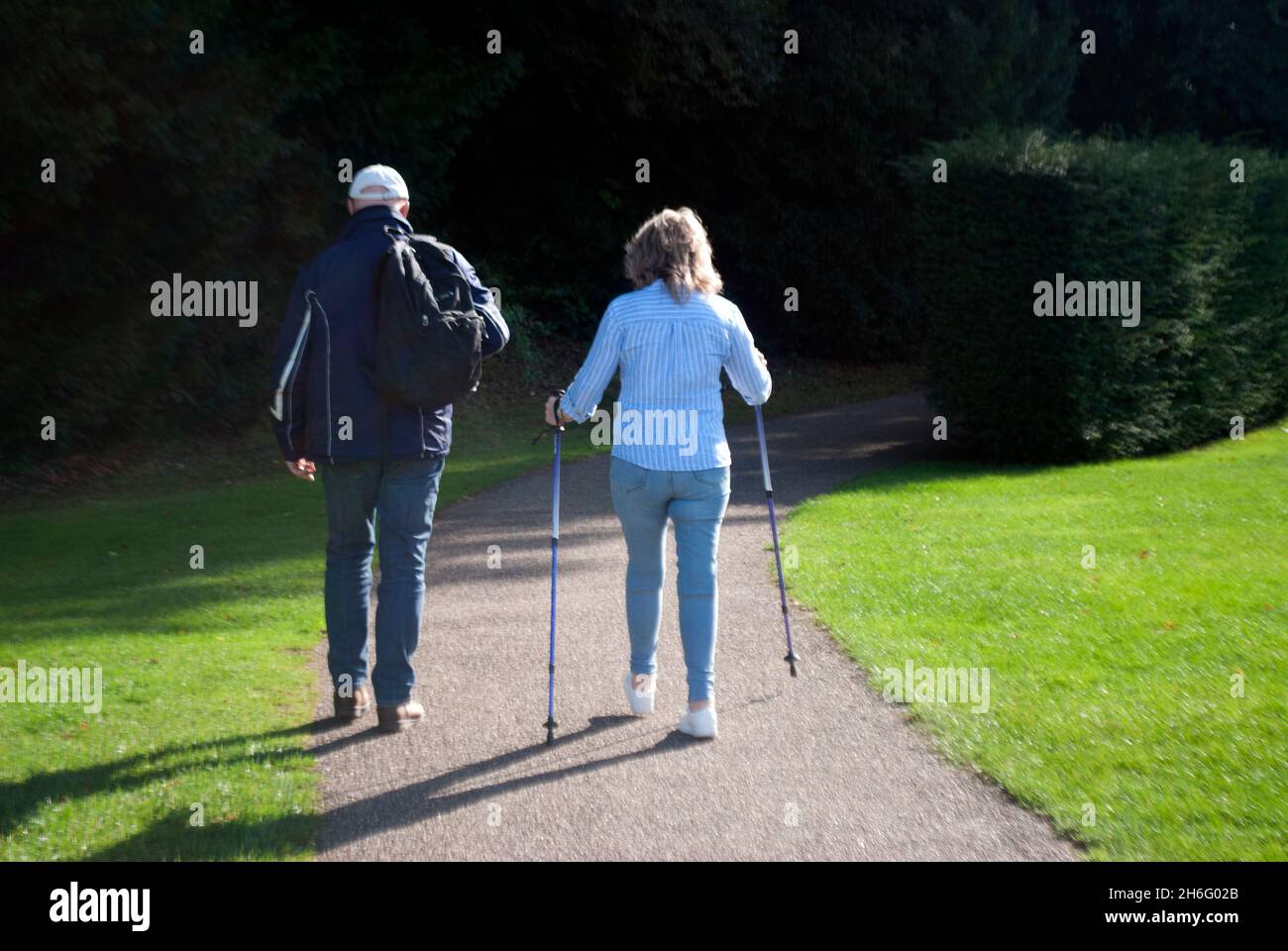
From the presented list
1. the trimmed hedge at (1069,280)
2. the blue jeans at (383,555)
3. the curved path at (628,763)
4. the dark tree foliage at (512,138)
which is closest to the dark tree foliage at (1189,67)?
the dark tree foliage at (512,138)

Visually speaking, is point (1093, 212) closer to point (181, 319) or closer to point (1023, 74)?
point (181, 319)

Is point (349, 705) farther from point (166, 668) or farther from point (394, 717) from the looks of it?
point (166, 668)

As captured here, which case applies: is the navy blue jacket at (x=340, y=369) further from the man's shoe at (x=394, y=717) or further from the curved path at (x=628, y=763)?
the curved path at (x=628, y=763)

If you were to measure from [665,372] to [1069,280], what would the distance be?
389 inches

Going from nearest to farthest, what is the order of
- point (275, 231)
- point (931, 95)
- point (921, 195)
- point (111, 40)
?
point (111, 40), point (921, 195), point (275, 231), point (931, 95)

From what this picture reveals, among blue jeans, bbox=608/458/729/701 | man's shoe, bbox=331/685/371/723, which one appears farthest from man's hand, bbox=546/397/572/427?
man's shoe, bbox=331/685/371/723

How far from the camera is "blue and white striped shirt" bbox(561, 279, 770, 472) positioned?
603cm

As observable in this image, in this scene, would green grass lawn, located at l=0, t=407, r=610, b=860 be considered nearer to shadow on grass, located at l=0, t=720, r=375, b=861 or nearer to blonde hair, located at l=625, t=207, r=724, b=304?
shadow on grass, located at l=0, t=720, r=375, b=861

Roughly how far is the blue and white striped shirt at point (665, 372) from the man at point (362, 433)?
53 cm

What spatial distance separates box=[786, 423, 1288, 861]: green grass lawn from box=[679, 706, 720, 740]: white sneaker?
0.99 m

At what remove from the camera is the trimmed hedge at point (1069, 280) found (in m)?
14.8

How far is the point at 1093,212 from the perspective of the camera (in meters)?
14.8

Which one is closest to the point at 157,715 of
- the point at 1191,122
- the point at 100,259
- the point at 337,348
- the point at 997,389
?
the point at 337,348

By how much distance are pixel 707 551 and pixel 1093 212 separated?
10.1m
